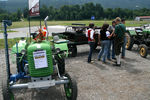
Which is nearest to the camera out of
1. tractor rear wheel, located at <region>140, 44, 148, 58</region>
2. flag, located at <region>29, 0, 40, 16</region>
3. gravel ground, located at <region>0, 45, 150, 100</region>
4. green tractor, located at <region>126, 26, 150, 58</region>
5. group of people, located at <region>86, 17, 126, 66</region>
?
gravel ground, located at <region>0, 45, 150, 100</region>

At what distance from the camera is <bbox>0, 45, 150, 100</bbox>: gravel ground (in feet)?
13.5

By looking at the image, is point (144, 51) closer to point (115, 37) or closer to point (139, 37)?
point (139, 37)

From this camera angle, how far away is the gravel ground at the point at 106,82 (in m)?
4.12

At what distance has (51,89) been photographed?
4.49 meters

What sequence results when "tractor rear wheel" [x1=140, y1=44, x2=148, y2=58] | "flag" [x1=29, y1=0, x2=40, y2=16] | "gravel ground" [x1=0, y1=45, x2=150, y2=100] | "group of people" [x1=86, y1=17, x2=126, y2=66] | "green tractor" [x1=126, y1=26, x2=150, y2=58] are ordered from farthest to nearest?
1. "green tractor" [x1=126, y1=26, x2=150, y2=58]
2. "tractor rear wheel" [x1=140, y1=44, x2=148, y2=58]
3. "group of people" [x1=86, y1=17, x2=126, y2=66]
4. "flag" [x1=29, y1=0, x2=40, y2=16]
5. "gravel ground" [x1=0, y1=45, x2=150, y2=100]

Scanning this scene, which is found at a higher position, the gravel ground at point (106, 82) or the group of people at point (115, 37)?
the group of people at point (115, 37)

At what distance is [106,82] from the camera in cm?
501

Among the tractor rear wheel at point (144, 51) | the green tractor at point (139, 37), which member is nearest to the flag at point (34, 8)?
the tractor rear wheel at point (144, 51)

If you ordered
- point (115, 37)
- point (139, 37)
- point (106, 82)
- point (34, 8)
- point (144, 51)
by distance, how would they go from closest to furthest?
1. point (106, 82)
2. point (34, 8)
3. point (115, 37)
4. point (144, 51)
5. point (139, 37)

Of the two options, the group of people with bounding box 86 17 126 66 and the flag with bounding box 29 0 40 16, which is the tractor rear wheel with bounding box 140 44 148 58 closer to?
the group of people with bounding box 86 17 126 66

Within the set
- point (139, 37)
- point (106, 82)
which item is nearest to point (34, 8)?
point (106, 82)

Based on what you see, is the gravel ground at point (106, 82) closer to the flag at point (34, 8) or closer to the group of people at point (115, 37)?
the group of people at point (115, 37)

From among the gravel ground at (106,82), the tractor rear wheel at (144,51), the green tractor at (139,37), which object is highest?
the green tractor at (139,37)

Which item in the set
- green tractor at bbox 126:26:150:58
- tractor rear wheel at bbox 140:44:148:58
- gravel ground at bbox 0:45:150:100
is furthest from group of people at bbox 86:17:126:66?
green tractor at bbox 126:26:150:58
